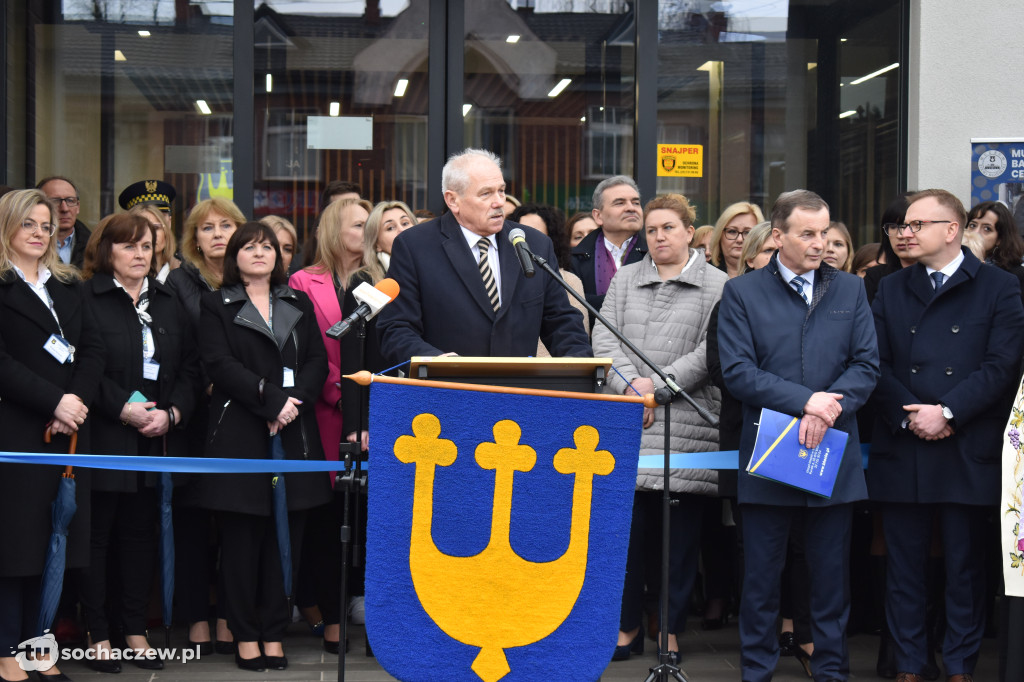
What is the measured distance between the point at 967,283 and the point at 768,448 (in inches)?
51.8

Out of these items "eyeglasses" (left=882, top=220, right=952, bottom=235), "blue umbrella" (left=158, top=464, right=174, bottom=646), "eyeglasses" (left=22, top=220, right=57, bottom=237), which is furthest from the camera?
"blue umbrella" (left=158, top=464, right=174, bottom=646)

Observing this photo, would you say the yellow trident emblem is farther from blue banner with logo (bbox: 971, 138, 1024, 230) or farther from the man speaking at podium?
blue banner with logo (bbox: 971, 138, 1024, 230)

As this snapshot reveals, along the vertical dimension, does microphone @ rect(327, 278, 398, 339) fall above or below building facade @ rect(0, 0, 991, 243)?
→ below

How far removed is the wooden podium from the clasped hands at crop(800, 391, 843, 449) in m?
1.13

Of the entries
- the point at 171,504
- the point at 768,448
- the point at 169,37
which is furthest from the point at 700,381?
the point at 169,37

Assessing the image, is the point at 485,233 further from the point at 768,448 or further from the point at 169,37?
the point at 169,37

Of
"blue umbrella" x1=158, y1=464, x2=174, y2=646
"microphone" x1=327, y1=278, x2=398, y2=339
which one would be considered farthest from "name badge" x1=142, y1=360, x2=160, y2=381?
"microphone" x1=327, y1=278, x2=398, y2=339

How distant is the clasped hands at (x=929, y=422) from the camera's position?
5.33 meters

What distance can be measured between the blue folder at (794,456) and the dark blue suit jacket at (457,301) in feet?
2.79

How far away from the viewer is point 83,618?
19.3 ft

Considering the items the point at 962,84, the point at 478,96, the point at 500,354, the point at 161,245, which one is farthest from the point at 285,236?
the point at 962,84

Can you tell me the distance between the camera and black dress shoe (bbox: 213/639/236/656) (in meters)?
6.04

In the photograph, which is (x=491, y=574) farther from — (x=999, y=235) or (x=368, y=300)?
(x=999, y=235)

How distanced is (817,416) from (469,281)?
156 cm
